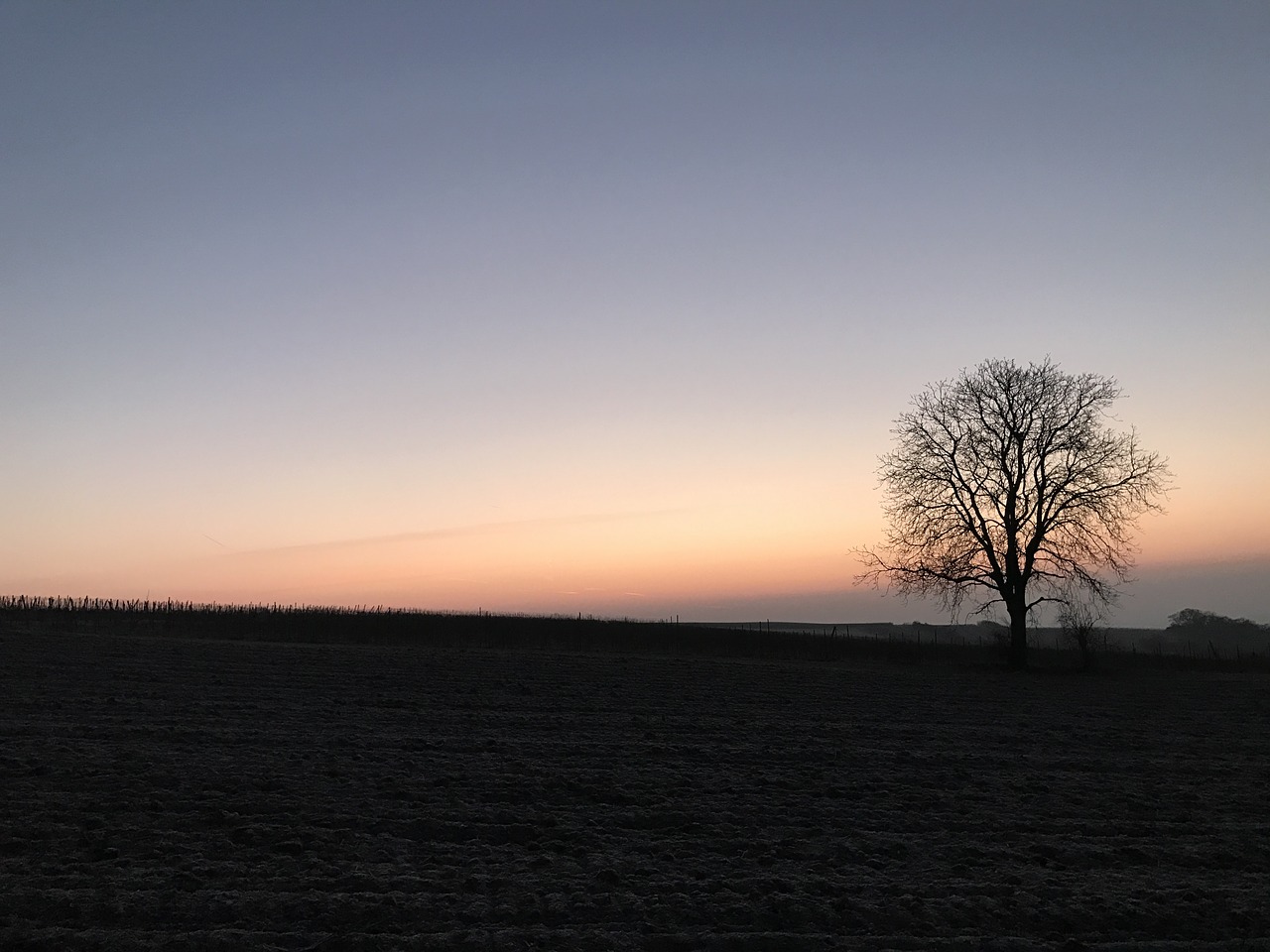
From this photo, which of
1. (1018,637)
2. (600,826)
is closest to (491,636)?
(1018,637)

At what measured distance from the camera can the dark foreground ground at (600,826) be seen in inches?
255

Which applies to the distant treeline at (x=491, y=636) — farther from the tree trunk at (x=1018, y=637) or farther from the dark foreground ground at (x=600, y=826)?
the dark foreground ground at (x=600, y=826)

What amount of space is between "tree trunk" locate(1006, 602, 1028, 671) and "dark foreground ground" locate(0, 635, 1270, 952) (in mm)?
19609

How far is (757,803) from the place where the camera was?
10203 millimetres

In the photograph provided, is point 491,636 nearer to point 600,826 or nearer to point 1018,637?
point 1018,637

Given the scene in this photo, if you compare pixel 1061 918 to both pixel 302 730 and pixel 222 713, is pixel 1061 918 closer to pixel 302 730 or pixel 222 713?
pixel 302 730

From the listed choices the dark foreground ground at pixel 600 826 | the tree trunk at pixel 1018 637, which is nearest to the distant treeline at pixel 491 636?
the tree trunk at pixel 1018 637

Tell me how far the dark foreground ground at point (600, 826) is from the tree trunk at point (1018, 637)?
1961 centimetres

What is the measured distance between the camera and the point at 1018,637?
3800cm

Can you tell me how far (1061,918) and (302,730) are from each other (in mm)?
11063

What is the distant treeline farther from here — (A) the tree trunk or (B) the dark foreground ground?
(B) the dark foreground ground

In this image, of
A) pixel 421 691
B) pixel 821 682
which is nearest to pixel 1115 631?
pixel 821 682

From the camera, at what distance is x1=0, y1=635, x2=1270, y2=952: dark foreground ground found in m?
6.49

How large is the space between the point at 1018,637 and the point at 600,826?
1318 inches
